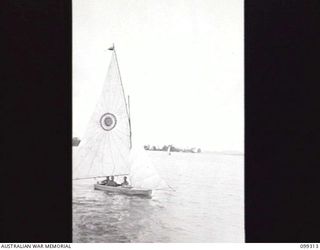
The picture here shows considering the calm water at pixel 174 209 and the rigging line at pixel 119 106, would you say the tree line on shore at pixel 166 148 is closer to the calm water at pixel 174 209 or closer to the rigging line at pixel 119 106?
the calm water at pixel 174 209

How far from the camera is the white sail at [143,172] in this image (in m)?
1.97

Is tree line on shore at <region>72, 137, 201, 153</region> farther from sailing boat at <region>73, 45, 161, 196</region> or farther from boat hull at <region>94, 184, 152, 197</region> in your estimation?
boat hull at <region>94, 184, 152, 197</region>

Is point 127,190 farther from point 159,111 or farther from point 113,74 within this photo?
point 113,74

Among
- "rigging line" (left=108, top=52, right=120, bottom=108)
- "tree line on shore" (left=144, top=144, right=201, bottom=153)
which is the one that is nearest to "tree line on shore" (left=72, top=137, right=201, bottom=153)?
"tree line on shore" (left=144, top=144, right=201, bottom=153)

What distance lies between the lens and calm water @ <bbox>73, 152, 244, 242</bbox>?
195 cm

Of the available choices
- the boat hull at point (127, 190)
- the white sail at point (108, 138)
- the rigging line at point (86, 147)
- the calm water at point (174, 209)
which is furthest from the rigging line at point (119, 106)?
the boat hull at point (127, 190)

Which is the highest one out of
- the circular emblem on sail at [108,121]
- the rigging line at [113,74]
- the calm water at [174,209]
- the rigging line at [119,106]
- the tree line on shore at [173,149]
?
the rigging line at [113,74]

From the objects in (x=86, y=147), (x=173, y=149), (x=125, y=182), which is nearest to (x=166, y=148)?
(x=173, y=149)

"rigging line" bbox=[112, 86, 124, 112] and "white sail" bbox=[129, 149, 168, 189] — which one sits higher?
"rigging line" bbox=[112, 86, 124, 112]

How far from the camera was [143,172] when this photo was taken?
1979 millimetres
